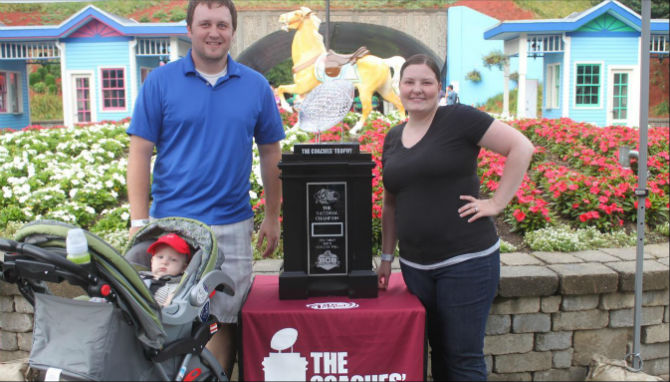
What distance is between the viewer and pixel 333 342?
2447mm

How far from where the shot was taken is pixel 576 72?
13797 millimetres

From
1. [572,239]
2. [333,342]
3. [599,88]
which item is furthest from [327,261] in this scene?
[599,88]

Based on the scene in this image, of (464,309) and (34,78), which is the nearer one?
(464,309)

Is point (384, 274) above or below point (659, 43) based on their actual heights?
below

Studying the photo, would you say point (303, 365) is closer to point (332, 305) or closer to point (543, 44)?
point (332, 305)

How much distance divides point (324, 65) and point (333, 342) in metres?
7.03

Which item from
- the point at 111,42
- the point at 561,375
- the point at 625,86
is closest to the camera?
the point at 561,375

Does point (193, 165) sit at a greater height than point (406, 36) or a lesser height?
lesser

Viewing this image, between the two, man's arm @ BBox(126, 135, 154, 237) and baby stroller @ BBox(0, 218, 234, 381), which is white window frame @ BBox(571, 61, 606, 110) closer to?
man's arm @ BBox(126, 135, 154, 237)

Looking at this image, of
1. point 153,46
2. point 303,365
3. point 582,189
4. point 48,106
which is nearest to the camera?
point 303,365

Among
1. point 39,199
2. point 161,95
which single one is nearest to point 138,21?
point 39,199

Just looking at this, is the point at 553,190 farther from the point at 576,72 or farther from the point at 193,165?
the point at 576,72

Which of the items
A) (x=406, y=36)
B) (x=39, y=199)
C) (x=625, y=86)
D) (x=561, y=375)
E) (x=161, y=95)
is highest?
(x=406, y=36)

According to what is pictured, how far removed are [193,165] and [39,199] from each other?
11.9 feet
